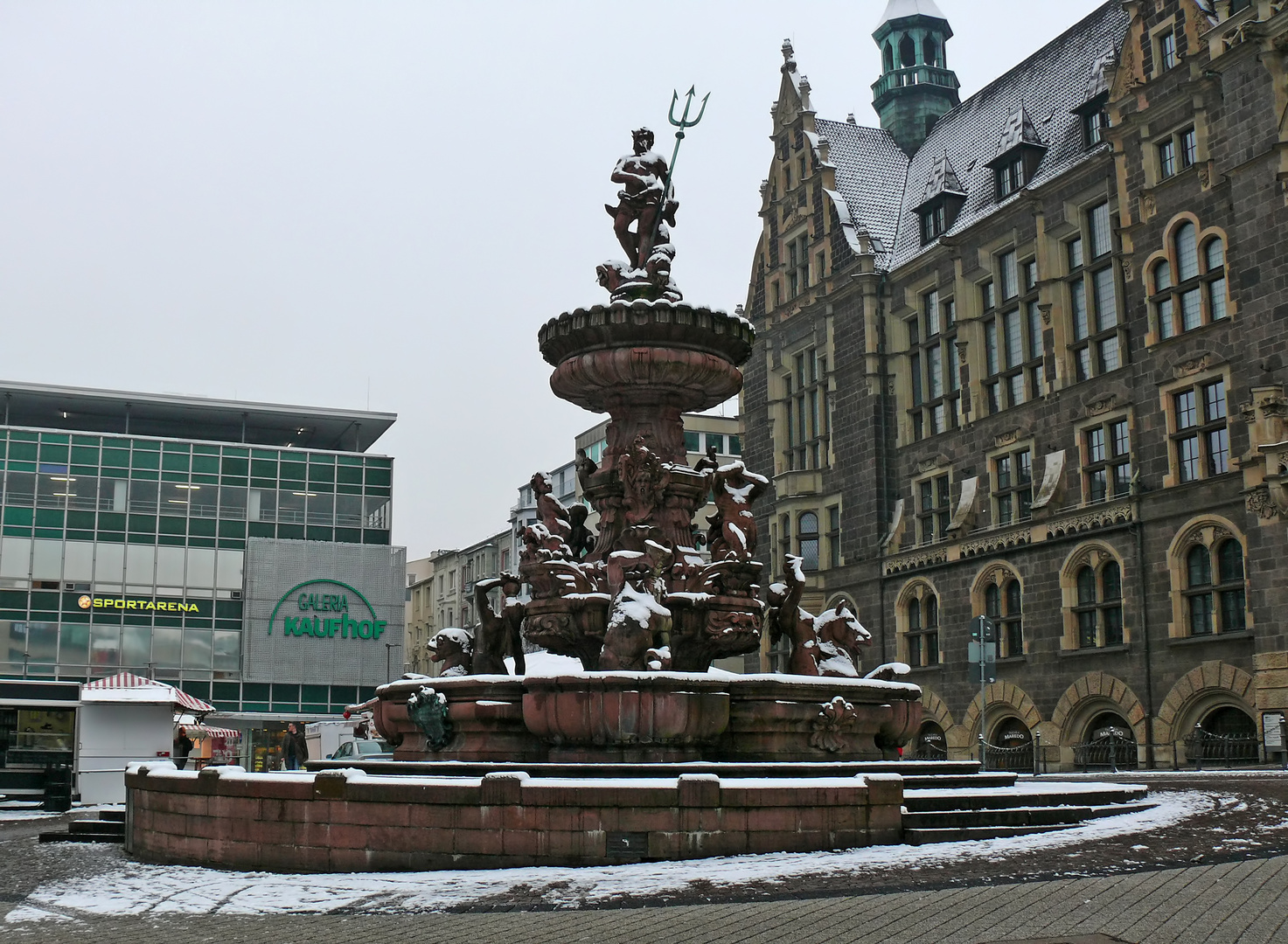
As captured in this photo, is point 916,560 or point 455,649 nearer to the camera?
point 455,649

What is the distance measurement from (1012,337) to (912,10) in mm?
25450

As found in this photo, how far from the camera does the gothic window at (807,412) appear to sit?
53438 millimetres

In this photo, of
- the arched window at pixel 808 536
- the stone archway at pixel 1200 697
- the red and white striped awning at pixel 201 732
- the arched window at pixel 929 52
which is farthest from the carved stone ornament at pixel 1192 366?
the arched window at pixel 929 52

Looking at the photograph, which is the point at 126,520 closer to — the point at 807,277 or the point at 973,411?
the point at 807,277

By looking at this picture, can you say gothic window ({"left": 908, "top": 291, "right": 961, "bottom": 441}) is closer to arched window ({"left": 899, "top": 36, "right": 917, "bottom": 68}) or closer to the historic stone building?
the historic stone building

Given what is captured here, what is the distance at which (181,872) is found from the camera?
12.5 meters

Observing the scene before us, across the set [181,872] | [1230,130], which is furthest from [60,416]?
Answer: [181,872]

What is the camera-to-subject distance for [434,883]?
35.7ft

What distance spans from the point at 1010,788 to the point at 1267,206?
77.6 ft

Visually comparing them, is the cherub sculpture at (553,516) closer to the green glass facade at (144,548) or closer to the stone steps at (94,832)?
the stone steps at (94,832)

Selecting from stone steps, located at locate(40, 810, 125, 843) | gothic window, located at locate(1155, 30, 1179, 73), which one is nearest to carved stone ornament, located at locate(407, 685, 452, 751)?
stone steps, located at locate(40, 810, 125, 843)

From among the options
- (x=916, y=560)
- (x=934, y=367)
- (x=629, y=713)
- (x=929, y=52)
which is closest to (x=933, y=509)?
(x=916, y=560)

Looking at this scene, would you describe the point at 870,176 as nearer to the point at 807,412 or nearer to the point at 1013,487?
the point at 807,412

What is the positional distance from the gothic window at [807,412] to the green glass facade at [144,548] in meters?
23.7
